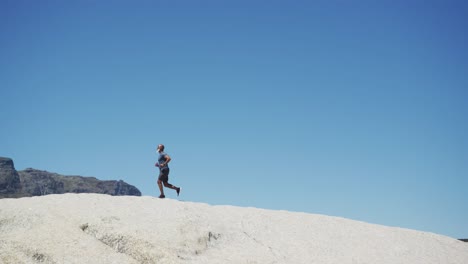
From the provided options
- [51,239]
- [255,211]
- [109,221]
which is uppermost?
[255,211]

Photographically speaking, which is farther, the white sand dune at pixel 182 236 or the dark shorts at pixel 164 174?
the dark shorts at pixel 164 174

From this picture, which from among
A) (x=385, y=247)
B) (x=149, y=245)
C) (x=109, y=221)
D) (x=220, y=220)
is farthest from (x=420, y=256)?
(x=109, y=221)

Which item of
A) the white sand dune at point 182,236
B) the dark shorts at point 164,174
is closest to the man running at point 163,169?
the dark shorts at point 164,174

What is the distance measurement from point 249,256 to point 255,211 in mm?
4413

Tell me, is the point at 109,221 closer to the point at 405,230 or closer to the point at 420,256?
the point at 420,256

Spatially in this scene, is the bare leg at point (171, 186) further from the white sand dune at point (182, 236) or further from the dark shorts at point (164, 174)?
the white sand dune at point (182, 236)

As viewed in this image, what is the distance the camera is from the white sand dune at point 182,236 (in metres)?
12.2

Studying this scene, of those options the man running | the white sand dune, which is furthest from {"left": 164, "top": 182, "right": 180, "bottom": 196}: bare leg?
the white sand dune

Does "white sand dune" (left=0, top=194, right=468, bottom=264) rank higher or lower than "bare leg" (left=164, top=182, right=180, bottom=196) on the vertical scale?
lower

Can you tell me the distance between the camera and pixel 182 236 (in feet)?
43.8

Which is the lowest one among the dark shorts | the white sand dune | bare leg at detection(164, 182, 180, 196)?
the white sand dune

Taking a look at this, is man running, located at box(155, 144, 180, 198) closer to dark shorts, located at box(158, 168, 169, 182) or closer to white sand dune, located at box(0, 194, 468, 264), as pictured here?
dark shorts, located at box(158, 168, 169, 182)

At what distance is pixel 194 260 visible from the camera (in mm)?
12508

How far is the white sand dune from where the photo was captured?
12164mm
